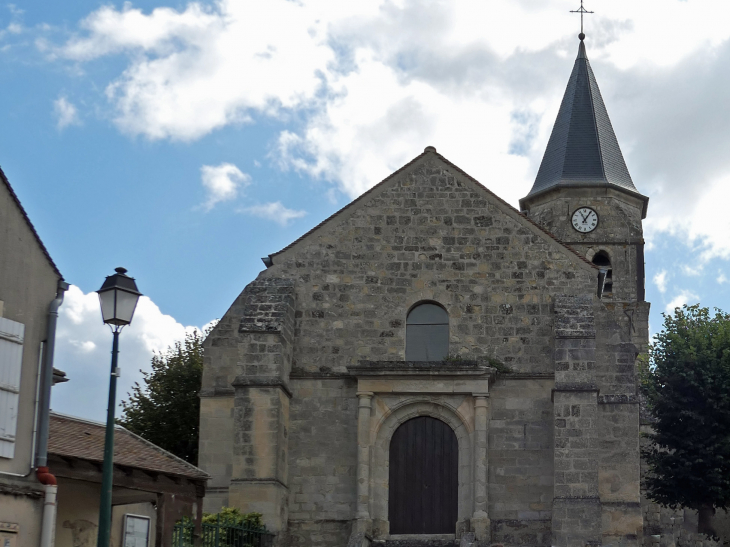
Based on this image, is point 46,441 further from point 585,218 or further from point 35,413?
point 585,218

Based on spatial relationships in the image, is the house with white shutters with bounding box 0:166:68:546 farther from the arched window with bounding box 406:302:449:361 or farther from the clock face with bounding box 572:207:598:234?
the clock face with bounding box 572:207:598:234

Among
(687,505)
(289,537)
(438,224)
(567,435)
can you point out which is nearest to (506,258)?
(438,224)

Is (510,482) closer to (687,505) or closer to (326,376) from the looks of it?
(326,376)

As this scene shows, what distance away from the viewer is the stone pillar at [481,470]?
76.2 feet

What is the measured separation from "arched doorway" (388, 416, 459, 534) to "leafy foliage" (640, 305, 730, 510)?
7.91 metres

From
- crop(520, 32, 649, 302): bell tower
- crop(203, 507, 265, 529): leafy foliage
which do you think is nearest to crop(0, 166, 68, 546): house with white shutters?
crop(203, 507, 265, 529): leafy foliage

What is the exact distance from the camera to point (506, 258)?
82.5 ft

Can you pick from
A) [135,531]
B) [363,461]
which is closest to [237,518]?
[363,461]

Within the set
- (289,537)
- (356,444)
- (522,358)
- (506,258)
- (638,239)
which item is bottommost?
(289,537)

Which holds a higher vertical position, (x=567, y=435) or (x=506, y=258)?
(x=506, y=258)

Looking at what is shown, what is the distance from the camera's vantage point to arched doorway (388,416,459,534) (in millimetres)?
23906

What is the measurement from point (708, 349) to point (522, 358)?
7.75m

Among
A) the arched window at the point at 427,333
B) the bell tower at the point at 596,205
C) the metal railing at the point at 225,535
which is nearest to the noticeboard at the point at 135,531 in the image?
the metal railing at the point at 225,535

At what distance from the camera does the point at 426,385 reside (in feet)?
79.2
